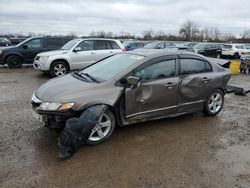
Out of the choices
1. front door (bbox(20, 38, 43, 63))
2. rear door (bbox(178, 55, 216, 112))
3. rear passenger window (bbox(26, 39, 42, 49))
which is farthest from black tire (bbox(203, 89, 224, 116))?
rear passenger window (bbox(26, 39, 42, 49))

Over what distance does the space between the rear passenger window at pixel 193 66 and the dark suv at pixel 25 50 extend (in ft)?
32.2

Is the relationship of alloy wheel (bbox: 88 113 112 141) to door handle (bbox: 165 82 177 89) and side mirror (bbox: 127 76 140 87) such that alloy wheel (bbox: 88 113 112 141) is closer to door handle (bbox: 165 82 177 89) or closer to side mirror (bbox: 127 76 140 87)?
side mirror (bbox: 127 76 140 87)

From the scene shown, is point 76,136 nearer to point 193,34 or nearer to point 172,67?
point 172,67

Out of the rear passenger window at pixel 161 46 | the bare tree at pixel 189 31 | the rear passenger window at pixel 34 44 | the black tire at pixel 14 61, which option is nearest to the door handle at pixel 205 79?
the rear passenger window at pixel 34 44

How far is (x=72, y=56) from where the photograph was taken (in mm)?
10430

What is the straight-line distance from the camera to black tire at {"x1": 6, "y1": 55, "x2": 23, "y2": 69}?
42.6 ft

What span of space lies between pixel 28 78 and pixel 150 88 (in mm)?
7378

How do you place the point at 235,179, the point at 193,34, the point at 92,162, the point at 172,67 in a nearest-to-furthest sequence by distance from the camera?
1. the point at 235,179
2. the point at 92,162
3. the point at 172,67
4. the point at 193,34

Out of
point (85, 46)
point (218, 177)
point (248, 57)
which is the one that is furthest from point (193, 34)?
point (218, 177)

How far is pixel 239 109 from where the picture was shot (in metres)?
6.30

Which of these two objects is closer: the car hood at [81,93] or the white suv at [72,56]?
the car hood at [81,93]

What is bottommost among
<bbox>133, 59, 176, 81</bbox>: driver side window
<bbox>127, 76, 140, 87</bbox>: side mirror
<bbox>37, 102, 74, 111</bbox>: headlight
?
<bbox>37, 102, 74, 111</bbox>: headlight

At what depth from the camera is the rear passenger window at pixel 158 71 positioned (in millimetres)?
4464

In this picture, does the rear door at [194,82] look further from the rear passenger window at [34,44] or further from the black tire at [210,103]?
the rear passenger window at [34,44]
